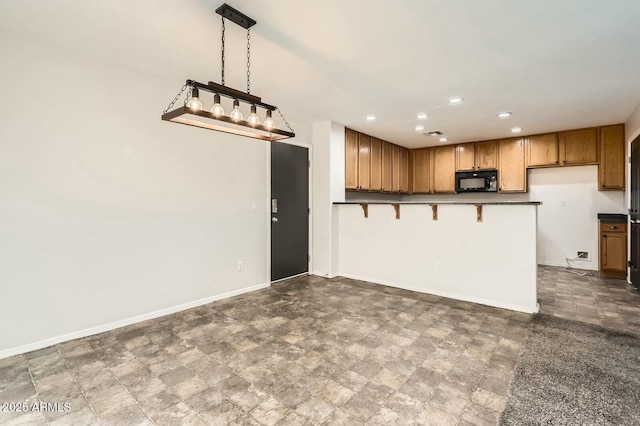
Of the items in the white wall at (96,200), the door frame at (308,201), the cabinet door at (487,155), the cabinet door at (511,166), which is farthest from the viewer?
the cabinet door at (487,155)

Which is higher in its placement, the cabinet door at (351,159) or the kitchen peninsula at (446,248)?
the cabinet door at (351,159)

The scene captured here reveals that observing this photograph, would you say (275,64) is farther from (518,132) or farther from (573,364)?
(518,132)

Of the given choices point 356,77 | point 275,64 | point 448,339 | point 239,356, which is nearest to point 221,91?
point 275,64

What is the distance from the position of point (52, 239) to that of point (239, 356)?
187 centimetres

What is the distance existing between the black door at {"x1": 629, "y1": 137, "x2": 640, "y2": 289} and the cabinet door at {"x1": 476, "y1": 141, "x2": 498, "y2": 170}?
1940mm

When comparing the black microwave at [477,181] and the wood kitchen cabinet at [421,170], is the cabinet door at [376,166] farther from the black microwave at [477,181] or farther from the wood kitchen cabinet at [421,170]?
the black microwave at [477,181]

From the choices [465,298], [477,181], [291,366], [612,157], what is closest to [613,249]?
[612,157]

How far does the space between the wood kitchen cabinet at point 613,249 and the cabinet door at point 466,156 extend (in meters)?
2.29

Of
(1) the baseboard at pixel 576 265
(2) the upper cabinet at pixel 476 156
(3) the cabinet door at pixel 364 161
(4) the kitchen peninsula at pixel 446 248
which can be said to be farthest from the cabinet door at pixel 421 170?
(4) the kitchen peninsula at pixel 446 248

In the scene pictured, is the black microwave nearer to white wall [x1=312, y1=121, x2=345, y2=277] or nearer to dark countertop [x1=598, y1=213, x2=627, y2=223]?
dark countertop [x1=598, y1=213, x2=627, y2=223]

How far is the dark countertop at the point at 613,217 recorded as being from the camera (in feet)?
15.4

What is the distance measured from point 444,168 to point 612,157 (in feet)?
8.59

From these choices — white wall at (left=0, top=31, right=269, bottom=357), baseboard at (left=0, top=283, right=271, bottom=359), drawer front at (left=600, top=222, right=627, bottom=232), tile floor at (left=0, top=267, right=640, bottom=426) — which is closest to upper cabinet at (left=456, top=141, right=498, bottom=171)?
drawer front at (left=600, top=222, right=627, bottom=232)

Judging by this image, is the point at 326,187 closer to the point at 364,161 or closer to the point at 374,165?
the point at 364,161
